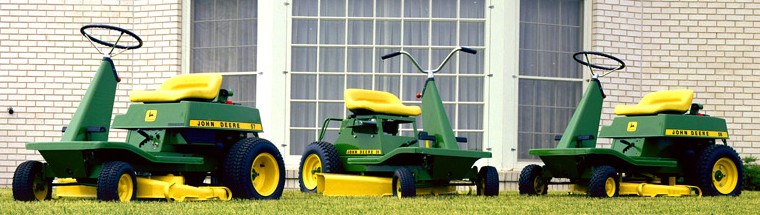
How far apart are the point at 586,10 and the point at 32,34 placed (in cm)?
608

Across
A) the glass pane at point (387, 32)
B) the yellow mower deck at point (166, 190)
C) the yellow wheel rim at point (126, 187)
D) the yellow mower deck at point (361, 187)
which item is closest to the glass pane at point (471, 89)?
the glass pane at point (387, 32)

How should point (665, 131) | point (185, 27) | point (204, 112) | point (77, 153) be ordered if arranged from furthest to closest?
point (185, 27), point (665, 131), point (204, 112), point (77, 153)

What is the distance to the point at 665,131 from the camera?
441 inches

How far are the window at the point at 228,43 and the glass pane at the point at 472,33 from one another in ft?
7.25

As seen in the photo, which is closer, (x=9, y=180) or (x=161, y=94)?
(x=161, y=94)

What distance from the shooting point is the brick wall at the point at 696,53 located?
14.4m

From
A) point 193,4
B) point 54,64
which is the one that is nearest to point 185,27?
point 193,4

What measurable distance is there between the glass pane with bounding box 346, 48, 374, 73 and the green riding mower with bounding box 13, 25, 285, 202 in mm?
3669

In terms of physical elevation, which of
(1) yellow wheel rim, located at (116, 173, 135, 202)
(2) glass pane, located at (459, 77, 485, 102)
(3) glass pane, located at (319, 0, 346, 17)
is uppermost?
(3) glass pane, located at (319, 0, 346, 17)

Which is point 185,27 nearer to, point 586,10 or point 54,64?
point 54,64

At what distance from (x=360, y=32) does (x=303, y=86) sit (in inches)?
32.6

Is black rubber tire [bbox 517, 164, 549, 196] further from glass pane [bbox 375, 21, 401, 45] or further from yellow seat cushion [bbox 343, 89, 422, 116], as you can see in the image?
glass pane [bbox 375, 21, 401, 45]

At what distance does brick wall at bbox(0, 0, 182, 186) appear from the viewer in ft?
46.4

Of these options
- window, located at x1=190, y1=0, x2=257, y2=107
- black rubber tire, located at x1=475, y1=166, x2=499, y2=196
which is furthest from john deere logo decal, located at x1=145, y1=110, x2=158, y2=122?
window, located at x1=190, y1=0, x2=257, y2=107
